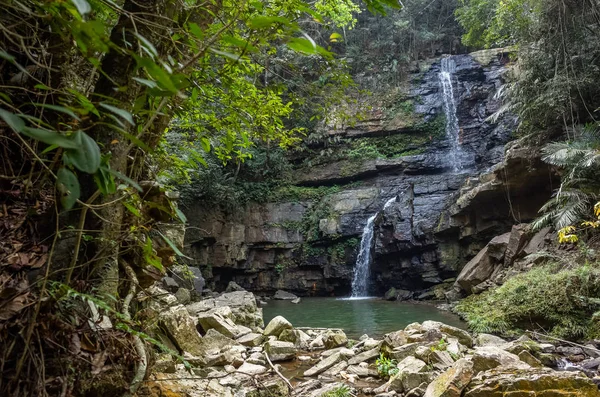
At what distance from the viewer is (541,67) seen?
359 inches

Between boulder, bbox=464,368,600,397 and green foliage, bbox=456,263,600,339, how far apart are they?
12.0 ft

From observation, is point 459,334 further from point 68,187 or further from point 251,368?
point 68,187

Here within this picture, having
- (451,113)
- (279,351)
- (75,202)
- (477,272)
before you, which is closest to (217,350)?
(279,351)

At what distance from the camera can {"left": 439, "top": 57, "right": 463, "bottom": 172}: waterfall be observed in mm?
16500

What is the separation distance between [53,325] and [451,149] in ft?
57.3

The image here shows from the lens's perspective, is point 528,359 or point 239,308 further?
point 239,308

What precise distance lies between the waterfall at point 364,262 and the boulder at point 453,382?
12.2m

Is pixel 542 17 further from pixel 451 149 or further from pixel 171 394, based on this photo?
pixel 171 394

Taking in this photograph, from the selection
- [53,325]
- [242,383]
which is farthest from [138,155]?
[242,383]

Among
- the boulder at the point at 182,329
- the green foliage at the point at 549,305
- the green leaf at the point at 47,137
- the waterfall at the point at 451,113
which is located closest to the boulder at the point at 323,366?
the boulder at the point at 182,329

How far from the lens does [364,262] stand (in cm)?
1534

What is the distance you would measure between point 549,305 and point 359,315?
15.3 ft

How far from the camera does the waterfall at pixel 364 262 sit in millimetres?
15242

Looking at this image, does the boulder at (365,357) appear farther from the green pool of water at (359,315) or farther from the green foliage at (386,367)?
the green pool of water at (359,315)
